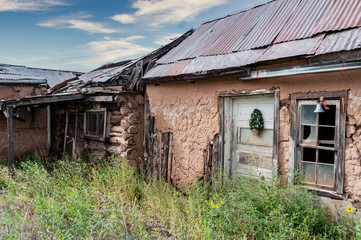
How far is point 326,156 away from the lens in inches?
167

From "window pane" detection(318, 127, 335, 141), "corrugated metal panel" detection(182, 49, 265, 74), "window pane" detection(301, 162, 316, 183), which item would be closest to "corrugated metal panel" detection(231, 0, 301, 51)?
"corrugated metal panel" detection(182, 49, 265, 74)

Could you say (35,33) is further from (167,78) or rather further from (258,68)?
(258,68)

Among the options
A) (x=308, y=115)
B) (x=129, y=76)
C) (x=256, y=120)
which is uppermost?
(x=129, y=76)

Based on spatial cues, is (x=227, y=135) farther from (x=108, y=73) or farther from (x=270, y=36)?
(x=108, y=73)

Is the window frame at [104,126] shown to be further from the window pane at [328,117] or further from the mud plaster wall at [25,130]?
the window pane at [328,117]

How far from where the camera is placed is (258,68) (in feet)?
15.2

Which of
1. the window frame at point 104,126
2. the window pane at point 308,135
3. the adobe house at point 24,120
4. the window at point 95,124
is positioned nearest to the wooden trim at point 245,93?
the window pane at point 308,135

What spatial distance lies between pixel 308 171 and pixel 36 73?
1272cm

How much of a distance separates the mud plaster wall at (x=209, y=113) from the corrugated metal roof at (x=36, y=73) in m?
7.21

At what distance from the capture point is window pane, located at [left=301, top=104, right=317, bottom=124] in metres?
4.25

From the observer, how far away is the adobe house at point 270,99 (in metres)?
3.87

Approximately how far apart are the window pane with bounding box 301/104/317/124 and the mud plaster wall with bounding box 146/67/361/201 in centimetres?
25

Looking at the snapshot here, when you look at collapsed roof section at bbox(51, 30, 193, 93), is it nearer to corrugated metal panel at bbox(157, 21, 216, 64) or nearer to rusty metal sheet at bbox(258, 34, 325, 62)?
corrugated metal panel at bbox(157, 21, 216, 64)

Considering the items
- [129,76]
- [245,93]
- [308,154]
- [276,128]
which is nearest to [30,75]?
[129,76]
